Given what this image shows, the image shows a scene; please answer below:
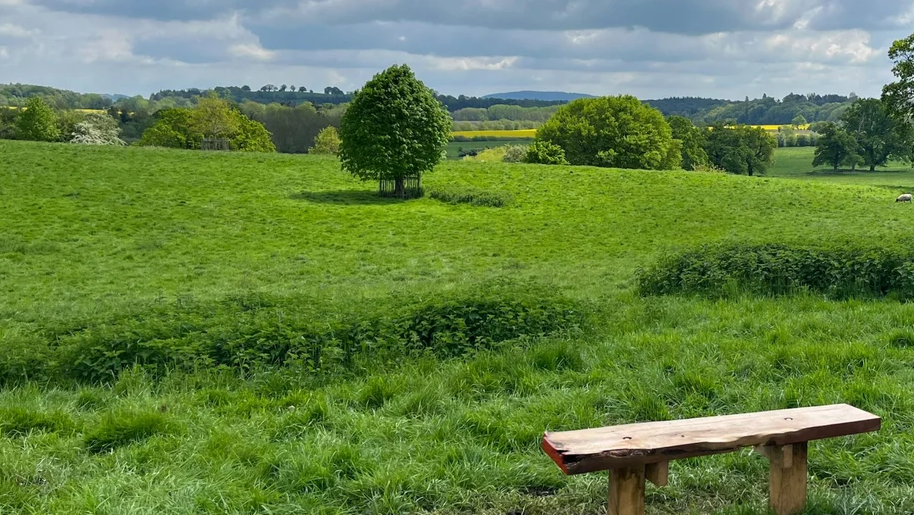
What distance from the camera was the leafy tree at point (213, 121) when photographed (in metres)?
66.3

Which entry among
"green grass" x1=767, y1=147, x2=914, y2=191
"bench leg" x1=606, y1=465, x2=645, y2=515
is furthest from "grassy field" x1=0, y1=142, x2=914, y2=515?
"green grass" x1=767, y1=147, x2=914, y2=191

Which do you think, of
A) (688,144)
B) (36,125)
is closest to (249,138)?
(36,125)

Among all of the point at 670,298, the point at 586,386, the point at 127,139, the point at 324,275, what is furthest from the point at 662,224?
the point at 127,139

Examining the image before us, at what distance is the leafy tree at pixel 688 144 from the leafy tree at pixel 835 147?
39.3 ft

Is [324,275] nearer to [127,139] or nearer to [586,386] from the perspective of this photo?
[586,386]

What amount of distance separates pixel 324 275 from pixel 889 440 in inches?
613

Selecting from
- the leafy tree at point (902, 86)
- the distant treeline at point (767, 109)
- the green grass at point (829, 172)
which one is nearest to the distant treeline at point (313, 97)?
the distant treeline at point (767, 109)

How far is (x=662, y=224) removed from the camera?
90.7ft

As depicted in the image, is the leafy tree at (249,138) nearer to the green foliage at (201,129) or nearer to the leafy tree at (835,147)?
the green foliage at (201,129)

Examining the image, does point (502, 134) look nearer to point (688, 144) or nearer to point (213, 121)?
point (688, 144)

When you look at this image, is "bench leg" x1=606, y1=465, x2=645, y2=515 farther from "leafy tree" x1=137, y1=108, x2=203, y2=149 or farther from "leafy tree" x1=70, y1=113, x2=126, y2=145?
"leafy tree" x1=70, y1=113, x2=126, y2=145

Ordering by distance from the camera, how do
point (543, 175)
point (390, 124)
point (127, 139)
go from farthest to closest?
point (127, 139), point (543, 175), point (390, 124)

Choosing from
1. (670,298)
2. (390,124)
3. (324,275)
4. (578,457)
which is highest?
(390,124)

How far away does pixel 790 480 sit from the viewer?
12.8 feet
